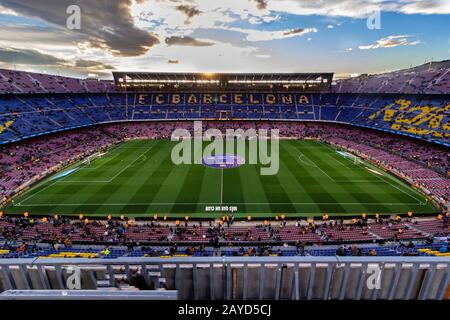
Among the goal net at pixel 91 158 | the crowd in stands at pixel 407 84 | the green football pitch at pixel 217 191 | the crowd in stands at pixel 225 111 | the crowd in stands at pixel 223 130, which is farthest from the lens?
the crowd in stands at pixel 407 84

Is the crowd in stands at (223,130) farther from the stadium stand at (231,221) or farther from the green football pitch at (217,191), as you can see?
the green football pitch at (217,191)

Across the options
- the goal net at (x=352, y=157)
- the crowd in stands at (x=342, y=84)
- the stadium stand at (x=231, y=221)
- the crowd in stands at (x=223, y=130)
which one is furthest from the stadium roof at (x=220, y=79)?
the goal net at (x=352, y=157)

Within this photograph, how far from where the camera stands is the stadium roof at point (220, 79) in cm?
8162

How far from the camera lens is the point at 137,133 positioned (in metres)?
73.7

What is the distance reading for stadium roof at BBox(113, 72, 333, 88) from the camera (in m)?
81.6

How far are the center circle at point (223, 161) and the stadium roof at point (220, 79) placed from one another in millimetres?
37352

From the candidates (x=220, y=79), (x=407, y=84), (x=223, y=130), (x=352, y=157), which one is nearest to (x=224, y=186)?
(x=352, y=157)

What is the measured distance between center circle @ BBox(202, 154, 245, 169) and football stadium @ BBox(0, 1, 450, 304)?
0.56 meters

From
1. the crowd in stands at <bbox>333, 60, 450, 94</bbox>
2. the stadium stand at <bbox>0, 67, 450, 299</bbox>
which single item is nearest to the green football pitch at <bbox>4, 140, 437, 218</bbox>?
the stadium stand at <bbox>0, 67, 450, 299</bbox>

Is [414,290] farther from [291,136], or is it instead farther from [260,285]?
[291,136]

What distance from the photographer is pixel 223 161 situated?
5019 centimetres

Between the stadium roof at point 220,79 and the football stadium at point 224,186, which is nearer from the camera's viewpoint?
the football stadium at point 224,186

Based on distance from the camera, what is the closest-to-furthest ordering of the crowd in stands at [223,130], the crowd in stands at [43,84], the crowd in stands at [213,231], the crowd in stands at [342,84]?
the crowd in stands at [213,231], the crowd in stands at [223,130], the crowd in stands at [342,84], the crowd in stands at [43,84]

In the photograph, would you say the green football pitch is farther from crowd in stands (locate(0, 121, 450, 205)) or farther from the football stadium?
crowd in stands (locate(0, 121, 450, 205))
